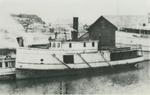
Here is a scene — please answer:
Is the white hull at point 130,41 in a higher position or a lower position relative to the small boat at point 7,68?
higher

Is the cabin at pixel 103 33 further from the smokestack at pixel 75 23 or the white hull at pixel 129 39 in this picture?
the smokestack at pixel 75 23

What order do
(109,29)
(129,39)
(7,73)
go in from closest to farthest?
1. (7,73)
2. (109,29)
3. (129,39)

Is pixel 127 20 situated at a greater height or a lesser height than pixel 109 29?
greater

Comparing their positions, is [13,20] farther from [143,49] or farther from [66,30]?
[143,49]

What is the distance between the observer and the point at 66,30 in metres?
6.95

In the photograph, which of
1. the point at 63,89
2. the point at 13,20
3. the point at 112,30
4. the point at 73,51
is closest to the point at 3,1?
the point at 13,20

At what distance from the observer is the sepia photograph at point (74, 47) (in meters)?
5.67

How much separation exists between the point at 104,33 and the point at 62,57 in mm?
1211

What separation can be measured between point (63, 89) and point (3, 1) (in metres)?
1.78

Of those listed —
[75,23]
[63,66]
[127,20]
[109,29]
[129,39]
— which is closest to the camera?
[75,23]

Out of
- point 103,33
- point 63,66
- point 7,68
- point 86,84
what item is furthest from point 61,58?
point 103,33

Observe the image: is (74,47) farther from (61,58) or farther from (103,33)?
(103,33)

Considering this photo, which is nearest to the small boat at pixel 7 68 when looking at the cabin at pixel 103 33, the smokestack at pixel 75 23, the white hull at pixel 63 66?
the white hull at pixel 63 66

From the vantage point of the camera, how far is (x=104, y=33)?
7.73 m
